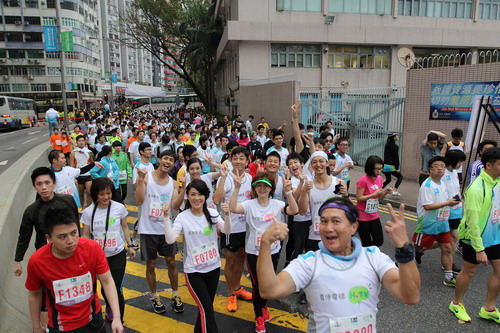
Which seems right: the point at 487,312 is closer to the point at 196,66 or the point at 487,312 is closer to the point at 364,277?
the point at 364,277

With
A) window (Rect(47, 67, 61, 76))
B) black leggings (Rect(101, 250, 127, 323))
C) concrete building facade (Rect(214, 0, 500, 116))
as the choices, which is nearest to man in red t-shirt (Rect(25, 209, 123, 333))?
black leggings (Rect(101, 250, 127, 323))

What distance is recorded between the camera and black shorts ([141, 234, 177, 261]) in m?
4.52

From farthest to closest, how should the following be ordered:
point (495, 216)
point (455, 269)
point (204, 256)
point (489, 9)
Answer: point (489, 9)
point (455, 269)
point (495, 216)
point (204, 256)

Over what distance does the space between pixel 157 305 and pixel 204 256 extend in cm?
→ 141

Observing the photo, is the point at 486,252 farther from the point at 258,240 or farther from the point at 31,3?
the point at 31,3

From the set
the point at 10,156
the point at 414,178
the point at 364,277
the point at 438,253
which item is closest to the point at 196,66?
the point at 10,156

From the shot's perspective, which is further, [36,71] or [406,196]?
[36,71]

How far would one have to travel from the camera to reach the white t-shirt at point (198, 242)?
11.8 ft

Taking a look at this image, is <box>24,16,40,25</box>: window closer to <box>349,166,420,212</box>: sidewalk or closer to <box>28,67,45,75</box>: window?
<box>28,67,45,75</box>: window

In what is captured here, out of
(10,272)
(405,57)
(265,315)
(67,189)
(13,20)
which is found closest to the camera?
(265,315)

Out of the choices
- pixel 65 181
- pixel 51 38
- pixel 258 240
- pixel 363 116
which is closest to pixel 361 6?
pixel 363 116

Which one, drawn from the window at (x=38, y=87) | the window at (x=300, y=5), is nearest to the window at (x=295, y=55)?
the window at (x=300, y=5)

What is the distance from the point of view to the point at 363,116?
1415 cm

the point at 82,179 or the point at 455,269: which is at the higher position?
the point at 82,179
